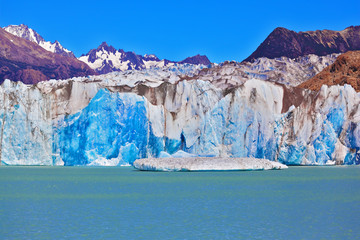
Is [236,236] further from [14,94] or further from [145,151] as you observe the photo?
[14,94]

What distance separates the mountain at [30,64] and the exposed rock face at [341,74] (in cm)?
8499

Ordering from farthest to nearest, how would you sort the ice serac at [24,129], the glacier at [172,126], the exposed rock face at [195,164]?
the glacier at [172,126] → the ice serac at [24,129] → the exposed rock face at [195,164]

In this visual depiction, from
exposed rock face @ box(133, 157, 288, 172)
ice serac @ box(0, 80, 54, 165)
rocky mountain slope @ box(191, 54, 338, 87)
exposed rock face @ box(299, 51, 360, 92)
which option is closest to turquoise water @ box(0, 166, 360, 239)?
exposed rock face @ box(133, 157, 288, 172)

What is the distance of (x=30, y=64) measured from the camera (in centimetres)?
15950

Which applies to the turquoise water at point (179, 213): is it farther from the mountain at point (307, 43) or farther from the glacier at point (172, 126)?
the mountain at point (307, 43)

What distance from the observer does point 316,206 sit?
2141 centimetres

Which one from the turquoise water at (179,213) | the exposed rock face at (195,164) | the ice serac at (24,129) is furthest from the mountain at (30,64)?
the turquoise water at (179,213)

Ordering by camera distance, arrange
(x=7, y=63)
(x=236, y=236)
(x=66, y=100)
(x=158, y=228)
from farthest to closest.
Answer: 1. (x=7, y=63)
2. (x=66, y=100)
3. (x=158, y=228)
4. (x=236, y=236)

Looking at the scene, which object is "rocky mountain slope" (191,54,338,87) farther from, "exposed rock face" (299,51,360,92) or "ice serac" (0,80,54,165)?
"ice serac" (0,80,54,165)

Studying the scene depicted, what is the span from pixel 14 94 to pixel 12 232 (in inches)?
1895

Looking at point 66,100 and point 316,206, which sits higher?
point 66,100

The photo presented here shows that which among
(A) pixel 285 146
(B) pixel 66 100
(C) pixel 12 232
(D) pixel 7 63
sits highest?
(D) pixel 7 63

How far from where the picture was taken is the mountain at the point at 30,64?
465 ft

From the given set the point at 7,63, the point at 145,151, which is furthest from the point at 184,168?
the point at 7,63
